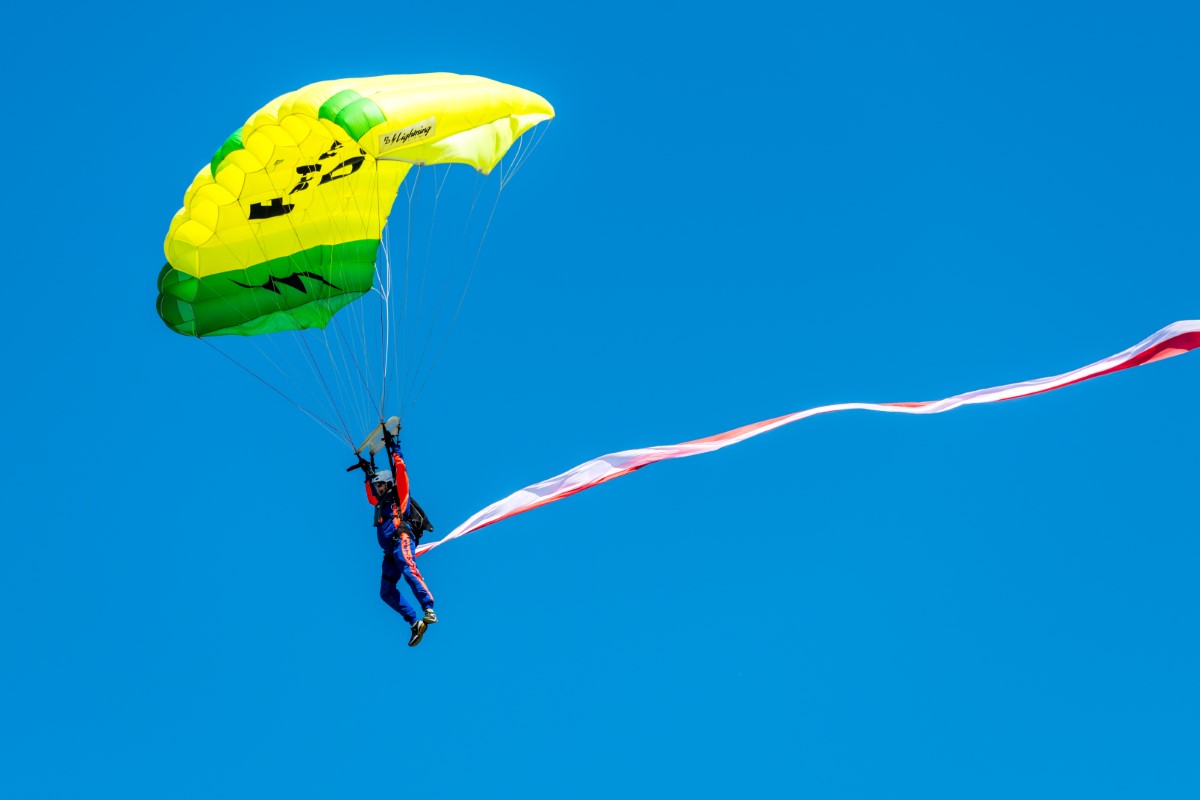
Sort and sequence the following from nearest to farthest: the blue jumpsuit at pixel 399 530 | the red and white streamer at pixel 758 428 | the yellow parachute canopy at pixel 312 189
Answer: the red and white streamer at pixel 758 428
the yellow parachute canopy at pixel 312 189
the blue jumpsuit at pixel 399 530

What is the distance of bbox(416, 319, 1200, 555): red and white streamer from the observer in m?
13.2

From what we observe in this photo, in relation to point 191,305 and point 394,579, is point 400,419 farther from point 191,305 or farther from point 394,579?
point 191,305

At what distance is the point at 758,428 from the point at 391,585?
377 cm

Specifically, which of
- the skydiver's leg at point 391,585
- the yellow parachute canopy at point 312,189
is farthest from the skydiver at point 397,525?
the yellow parachute canopy at point 312,189

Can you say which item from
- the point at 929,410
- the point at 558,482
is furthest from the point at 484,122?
the point at 929,410

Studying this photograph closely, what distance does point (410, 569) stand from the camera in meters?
15.4

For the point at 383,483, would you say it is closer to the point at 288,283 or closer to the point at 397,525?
the point at 397,525

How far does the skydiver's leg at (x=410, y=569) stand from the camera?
15.4 m

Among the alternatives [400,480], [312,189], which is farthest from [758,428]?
[312,189]

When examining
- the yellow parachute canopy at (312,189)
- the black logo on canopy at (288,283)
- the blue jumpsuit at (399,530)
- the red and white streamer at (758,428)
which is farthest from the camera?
the black logo on canopy at (288,283)

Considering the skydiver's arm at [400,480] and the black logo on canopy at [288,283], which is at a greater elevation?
the black logo on canopy at [288,283]

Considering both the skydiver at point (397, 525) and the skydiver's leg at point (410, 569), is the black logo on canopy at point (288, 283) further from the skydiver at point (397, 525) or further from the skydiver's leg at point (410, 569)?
the skydiver's leg at point (410, 569)

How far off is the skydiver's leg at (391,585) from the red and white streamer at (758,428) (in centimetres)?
30

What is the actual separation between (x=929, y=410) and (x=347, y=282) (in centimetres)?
636
